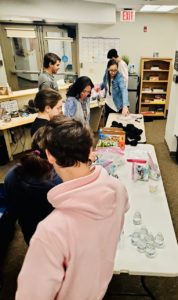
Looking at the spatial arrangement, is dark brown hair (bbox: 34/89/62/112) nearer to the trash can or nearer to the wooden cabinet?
the trash can

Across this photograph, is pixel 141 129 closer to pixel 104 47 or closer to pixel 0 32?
pixel 104 47

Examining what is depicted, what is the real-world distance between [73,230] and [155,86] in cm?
560

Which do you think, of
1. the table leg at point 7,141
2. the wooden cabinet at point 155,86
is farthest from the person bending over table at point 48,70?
the wooden cabinet at point 155,86

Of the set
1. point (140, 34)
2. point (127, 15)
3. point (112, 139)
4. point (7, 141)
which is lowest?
point (7, 141)

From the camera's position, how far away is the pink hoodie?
634mm

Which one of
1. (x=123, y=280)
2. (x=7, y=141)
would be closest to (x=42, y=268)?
(x=123, y=280)

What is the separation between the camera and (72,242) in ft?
2.12

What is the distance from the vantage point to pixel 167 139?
13.1 feet

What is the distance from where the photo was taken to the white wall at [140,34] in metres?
5.01

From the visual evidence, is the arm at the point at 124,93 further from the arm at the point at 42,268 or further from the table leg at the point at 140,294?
the arm at the point at 42,268

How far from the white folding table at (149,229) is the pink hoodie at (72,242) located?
0.49m

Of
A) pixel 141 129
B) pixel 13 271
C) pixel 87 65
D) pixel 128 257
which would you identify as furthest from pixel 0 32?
pixel 128 257

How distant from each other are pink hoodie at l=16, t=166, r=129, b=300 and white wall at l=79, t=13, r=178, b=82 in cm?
509

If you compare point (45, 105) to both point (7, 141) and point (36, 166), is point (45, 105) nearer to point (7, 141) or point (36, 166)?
point (36, 166)
